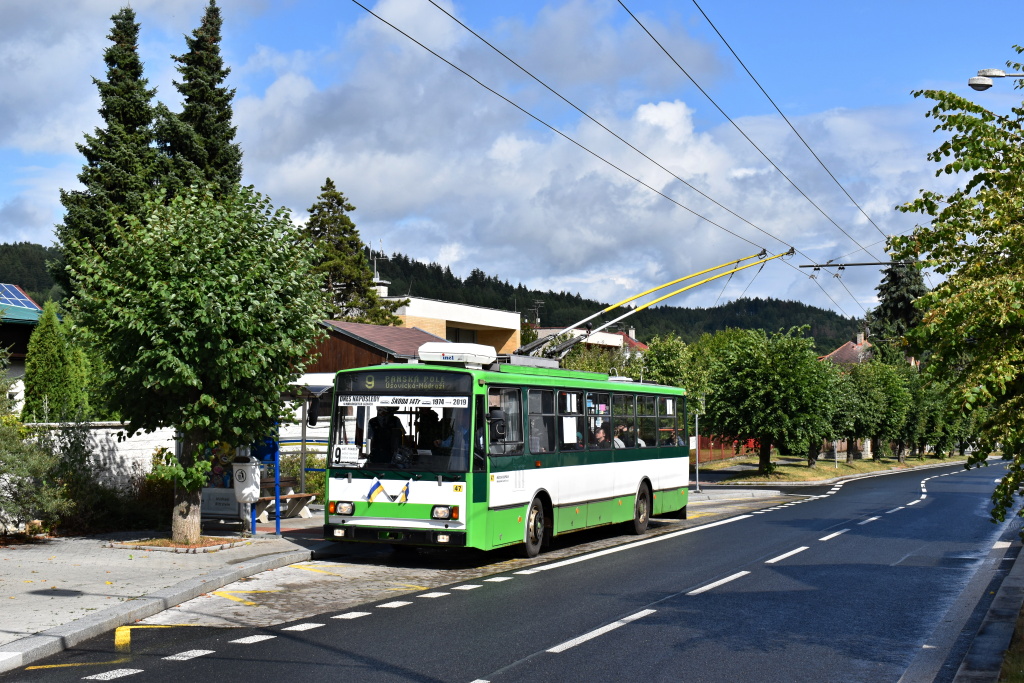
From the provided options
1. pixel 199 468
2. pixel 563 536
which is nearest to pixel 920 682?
pixel 199 468

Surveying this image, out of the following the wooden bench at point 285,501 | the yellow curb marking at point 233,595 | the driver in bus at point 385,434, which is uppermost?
the driver in bus at point 385,434

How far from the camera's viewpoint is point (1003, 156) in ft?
31.4

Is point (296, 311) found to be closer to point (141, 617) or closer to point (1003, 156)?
point (141, 617)

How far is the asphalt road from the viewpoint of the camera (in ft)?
27.3

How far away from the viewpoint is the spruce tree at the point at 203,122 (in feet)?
135

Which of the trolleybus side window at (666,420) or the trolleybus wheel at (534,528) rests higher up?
the trolleybus side window at (666,420)

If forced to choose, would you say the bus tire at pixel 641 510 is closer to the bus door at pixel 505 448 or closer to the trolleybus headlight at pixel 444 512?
the bus door at pixel 505 448

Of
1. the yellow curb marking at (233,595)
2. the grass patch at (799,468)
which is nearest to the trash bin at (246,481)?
the yellow curb marking at (233,595)

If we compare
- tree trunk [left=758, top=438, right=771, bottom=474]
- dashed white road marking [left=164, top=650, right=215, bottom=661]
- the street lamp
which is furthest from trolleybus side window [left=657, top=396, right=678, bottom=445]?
tree trunk [left=758, top=438, right=771, bottom=474]

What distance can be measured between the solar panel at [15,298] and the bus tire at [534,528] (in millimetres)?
21864

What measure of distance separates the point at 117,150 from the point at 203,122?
254 inches

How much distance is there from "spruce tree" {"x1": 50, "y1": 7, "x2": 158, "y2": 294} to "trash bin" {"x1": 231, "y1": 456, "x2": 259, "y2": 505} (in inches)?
859

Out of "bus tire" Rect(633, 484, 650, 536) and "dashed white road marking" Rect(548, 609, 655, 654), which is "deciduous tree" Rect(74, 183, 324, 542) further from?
"bus tire" Rect(633, 484, 650, 536)

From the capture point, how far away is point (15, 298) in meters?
33.6
